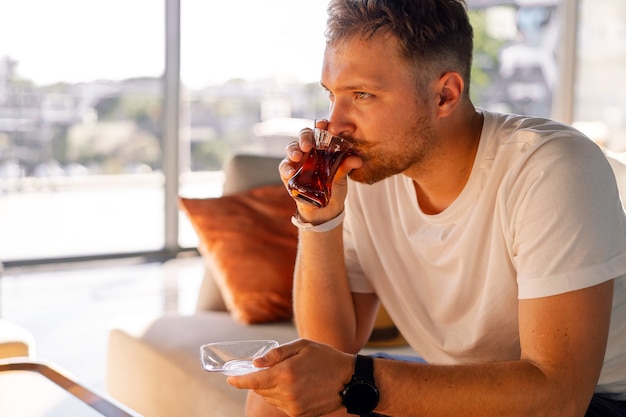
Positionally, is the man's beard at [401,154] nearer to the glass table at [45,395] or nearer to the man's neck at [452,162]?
the man's neck at [452,162]

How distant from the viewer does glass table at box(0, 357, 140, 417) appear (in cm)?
→ 176

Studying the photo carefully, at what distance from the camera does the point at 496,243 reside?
160 centimetres

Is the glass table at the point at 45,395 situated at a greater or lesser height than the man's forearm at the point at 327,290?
lesser

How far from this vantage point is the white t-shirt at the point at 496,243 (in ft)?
4.73

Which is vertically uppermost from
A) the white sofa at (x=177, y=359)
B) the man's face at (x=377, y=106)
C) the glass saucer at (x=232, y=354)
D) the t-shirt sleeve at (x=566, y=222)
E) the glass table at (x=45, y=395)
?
the man's face at (x=377, y=106)

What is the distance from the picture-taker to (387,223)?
1891 mm

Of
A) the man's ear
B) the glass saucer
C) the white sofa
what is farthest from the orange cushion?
the glass saucer

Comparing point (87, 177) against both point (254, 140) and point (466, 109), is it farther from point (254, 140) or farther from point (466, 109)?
point (466, 109)

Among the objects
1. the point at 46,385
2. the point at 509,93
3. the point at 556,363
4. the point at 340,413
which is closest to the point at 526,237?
the point at 556,363

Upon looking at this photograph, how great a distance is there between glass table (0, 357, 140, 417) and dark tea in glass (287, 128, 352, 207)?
54 cm

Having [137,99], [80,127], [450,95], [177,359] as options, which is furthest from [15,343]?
[137,99]

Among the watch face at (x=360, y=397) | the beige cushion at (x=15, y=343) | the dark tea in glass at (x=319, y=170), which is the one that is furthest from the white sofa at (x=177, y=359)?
the watch face at (x=360, y=397)

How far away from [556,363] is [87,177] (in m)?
5.06

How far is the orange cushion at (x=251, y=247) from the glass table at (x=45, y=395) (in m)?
0.76
